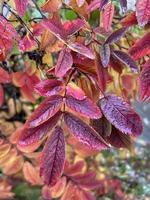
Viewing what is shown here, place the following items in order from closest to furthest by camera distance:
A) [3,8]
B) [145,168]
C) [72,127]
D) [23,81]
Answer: [72,127], [3,8], [23,81], [145,168]

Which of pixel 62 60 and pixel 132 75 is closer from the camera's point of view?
pixel 62 60

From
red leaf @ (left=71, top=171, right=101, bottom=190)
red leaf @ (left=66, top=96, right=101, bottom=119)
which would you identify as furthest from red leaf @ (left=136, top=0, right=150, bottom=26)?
red leaf @ (left=71, top=171, right=101, bottom=190)

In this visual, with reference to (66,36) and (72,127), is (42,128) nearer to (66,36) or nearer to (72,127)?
(72,127)

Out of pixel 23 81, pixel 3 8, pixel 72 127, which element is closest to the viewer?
pixel 72 127

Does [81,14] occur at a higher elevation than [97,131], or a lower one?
higher

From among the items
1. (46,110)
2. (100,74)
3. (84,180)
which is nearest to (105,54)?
(100,74)

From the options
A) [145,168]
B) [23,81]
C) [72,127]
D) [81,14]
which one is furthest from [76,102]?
[145,168]

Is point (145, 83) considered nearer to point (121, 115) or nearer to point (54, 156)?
point (121, 115)

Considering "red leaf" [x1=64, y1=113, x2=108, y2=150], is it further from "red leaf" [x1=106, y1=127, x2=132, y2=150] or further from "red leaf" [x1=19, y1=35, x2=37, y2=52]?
"red leaf" [x1=19, y1=35, x2=37, y2=52]
